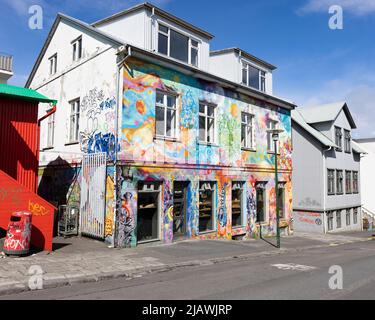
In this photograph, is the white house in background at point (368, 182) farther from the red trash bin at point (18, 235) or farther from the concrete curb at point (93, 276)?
the red trash bin at point (18, 235)

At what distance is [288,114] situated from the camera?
21250mm

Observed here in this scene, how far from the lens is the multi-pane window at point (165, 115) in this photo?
45.8 feet

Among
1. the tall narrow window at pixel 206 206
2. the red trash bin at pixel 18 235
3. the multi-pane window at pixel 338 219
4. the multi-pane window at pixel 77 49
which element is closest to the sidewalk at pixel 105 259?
the red trash bin at pixel 18 235

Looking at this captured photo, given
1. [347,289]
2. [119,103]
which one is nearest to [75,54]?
[119,103]

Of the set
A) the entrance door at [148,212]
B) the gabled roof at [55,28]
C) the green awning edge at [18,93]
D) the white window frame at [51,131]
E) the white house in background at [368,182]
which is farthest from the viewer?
the white house in background at [368,182]

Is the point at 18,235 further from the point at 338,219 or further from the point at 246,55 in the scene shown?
the point at 338,219

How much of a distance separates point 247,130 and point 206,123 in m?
3.32

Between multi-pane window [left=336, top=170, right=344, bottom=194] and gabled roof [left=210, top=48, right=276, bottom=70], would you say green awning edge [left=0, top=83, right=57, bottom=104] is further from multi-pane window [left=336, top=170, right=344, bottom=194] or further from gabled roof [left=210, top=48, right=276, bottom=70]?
multi-pane window [left=336, top=170, right=344, bottom=194]

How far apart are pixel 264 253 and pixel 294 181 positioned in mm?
→ 13845

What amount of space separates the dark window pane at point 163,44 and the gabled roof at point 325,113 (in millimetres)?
15953

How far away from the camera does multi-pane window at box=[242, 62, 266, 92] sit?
762 inches

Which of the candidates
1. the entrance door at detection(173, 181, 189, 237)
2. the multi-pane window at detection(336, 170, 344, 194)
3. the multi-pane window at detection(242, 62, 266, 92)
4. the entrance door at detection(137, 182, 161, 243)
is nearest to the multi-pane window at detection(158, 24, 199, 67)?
the multi-pane window at detection(242, 62, 266, 92)

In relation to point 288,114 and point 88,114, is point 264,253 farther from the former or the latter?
point 288,114
